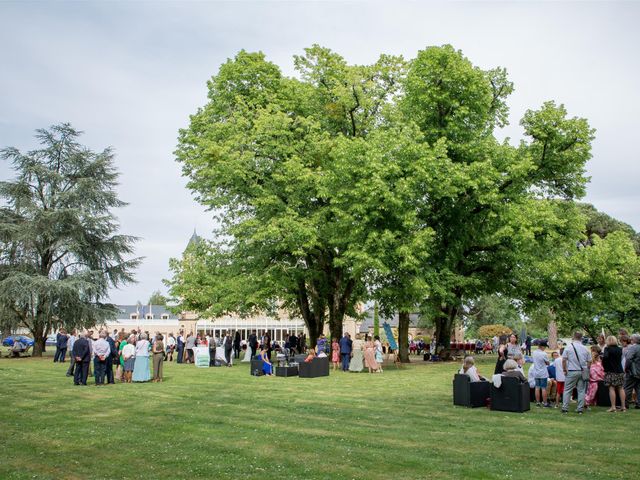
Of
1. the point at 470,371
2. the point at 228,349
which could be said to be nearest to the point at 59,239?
the point at 228,349

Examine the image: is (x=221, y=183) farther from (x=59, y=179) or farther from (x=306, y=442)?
(x=306, y=442)

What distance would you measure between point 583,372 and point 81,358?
→ 15480 mm

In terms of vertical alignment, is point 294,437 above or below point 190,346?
below

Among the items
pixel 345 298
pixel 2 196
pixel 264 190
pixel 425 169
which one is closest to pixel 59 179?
pixel 2 196

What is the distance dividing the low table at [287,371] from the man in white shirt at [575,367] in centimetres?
1272

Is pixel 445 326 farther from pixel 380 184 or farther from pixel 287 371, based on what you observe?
pixel 287 371

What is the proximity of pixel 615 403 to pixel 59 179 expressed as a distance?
37421 mm

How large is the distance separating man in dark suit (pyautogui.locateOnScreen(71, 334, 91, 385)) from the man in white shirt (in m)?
14.9

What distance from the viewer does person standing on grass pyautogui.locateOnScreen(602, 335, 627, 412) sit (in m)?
15.2

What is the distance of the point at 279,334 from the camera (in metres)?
87.6

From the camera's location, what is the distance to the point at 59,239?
135 feet

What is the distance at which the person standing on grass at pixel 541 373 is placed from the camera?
16250mm

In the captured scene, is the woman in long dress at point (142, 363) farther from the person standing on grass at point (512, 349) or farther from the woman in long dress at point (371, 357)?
the person standing on grass at point (512, 349)

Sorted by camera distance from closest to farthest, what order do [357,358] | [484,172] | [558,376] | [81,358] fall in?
[558,376]
[81,358]
[357,358]
[484,172]
